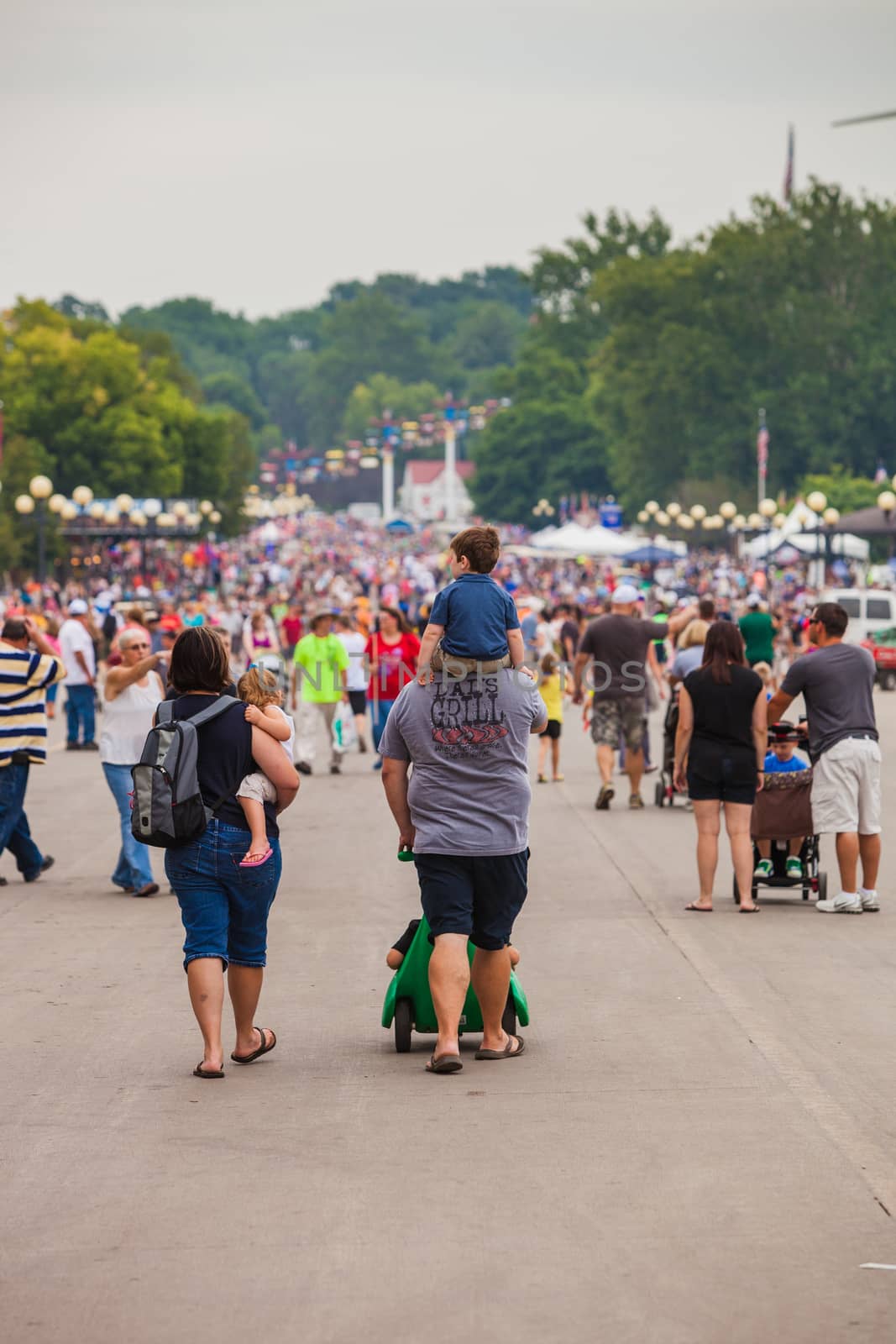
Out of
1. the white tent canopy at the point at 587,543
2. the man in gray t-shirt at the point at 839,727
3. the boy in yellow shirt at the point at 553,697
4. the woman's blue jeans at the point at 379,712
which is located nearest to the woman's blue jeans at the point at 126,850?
the man in gray t-shirt at the point at 839,727

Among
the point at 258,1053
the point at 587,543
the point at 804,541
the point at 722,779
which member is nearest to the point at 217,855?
the point at 258,1053

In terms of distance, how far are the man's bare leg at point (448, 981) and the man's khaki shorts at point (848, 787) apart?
14.4ft

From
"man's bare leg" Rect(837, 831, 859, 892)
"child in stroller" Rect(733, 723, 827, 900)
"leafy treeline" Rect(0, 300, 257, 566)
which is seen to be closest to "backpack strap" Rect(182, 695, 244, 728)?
"man's bare leg" Rect(837, 831, 859, 892)

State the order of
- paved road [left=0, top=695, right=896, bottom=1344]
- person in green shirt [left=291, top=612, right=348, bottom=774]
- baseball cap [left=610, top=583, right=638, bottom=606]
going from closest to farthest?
paved road [left=0, top=695, right=896, bottom=1344], baseball cap [left=610, top=583, right=638, bottom=606], person in green shirt [left=291, top=612, right=348, bottom=774]

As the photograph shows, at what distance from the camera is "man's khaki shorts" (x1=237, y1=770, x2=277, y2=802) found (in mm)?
7145

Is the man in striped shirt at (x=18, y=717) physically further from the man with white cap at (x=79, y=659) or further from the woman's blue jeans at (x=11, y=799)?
the man with white cap at (x=79, y=659)

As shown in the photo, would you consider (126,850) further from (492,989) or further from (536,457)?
(536,457)

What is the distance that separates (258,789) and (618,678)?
9331 mm

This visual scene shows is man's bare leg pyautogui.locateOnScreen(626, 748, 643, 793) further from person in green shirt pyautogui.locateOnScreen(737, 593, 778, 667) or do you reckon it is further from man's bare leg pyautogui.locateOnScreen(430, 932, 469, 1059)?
man's bare leg pyautogui.locateOnScreen(430, 932, 469, 1059)

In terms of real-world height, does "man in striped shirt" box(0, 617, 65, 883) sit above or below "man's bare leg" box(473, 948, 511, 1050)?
above

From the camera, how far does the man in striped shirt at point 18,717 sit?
12.3 metres

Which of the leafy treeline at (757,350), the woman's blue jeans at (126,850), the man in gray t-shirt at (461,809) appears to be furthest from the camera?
the leafy treeline at (757,350)

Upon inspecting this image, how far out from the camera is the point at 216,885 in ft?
23.4

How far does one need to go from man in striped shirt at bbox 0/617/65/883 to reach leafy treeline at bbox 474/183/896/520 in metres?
76.7
